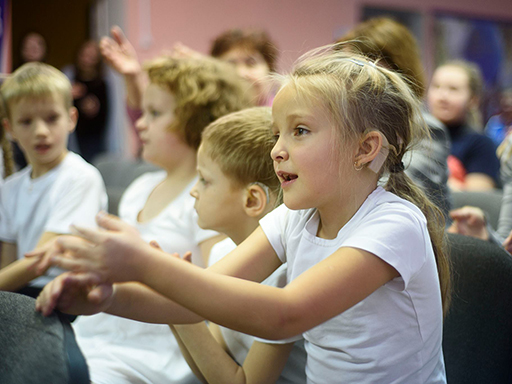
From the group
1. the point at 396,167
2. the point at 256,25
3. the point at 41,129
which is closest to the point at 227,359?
the point at 396,167

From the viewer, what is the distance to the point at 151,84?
1476 mm

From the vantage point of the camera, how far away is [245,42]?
220 centimetres

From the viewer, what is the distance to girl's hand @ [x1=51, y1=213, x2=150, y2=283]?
61 cm

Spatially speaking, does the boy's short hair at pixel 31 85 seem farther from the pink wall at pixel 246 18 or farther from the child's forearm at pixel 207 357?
the pink wall at pixel 246 18

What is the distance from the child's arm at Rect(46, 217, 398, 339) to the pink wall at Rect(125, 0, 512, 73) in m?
4.66

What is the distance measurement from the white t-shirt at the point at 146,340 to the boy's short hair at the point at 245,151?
213 millimetres

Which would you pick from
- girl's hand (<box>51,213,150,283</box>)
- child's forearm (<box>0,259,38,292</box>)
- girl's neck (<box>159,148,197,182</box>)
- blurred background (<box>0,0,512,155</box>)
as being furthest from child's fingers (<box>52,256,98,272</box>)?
blurred background (<box>0,0,512,155</box>)

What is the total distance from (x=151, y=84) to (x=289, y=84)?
724 millimetres

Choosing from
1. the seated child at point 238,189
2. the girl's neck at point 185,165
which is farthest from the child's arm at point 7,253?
the seated child at point 238,189

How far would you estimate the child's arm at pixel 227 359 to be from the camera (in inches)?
37.0

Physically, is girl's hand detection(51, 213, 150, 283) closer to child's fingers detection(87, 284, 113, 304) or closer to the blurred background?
child's fingers detection(87, 284, 113, 304)

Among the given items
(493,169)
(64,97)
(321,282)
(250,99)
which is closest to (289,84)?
(321,282)

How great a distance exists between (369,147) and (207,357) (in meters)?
0.47

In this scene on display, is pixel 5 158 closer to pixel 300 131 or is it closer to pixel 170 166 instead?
pixel 170 166
